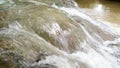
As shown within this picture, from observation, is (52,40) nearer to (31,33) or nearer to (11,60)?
(31,33)

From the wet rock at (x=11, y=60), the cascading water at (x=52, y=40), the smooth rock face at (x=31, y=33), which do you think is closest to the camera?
the wet rock at (x=11, y=60)

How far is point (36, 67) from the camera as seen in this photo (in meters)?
3.85

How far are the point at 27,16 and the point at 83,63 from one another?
1778 millimetres

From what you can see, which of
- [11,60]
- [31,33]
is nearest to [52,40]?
[31,33]

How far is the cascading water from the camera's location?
4.07m

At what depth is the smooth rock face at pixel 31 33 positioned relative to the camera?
12.9 ft

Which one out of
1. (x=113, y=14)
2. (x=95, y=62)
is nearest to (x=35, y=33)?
(x=95, y=62)

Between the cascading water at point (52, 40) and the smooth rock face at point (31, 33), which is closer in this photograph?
the smooth rock face at point (31, 33)

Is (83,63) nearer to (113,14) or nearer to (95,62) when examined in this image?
(95,62)

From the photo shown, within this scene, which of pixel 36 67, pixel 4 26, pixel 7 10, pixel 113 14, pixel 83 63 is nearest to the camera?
pixel 36 67

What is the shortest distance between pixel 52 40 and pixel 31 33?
0.44m

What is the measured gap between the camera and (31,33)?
496cm

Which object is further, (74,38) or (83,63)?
(74,38)

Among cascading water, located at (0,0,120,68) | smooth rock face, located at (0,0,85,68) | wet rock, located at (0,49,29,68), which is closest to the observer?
wet rock, located at (0,49,29,68)
